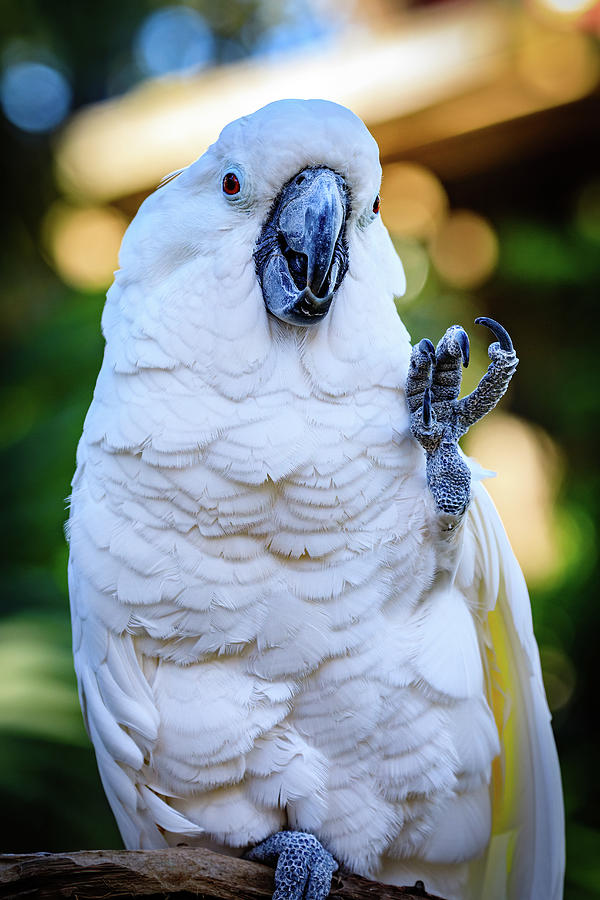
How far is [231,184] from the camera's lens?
143 centimetres

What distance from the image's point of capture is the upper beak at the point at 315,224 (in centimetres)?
134

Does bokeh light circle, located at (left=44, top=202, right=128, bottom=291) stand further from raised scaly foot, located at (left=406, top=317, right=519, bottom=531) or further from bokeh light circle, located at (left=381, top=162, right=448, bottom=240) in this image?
raised scaly foot, located at (left=406, top=317, right=519, bottom=531)

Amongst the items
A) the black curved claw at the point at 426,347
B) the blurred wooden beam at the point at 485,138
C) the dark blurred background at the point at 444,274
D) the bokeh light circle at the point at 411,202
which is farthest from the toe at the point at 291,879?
the blurred wooden beam at the point at 485,138

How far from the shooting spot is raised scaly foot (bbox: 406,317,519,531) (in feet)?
4.48

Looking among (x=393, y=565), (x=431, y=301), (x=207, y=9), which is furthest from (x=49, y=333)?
(x=207, y=9)

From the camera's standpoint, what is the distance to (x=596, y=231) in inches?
139

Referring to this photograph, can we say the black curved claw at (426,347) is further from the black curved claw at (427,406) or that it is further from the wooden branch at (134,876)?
the wooden branch at (134,876)

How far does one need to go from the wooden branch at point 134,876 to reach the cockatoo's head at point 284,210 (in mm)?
963

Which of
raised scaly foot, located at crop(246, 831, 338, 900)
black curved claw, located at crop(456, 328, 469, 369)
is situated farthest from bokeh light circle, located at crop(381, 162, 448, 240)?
raised scaly foot, located at crop(246, 831, 338, 900)

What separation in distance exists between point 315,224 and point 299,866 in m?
1.12

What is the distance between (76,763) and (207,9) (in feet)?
16.8

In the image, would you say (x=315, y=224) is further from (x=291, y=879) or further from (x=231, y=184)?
(x=291, y=879)

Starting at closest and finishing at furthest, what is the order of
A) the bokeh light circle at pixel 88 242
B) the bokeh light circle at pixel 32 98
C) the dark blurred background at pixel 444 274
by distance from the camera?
the dark blurred background at pixel 444 274 < the bokeh light circle at pixel 88 242 < the bokeh light circle at pixel 32 98

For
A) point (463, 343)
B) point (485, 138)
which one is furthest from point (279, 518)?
point (485, 138)
